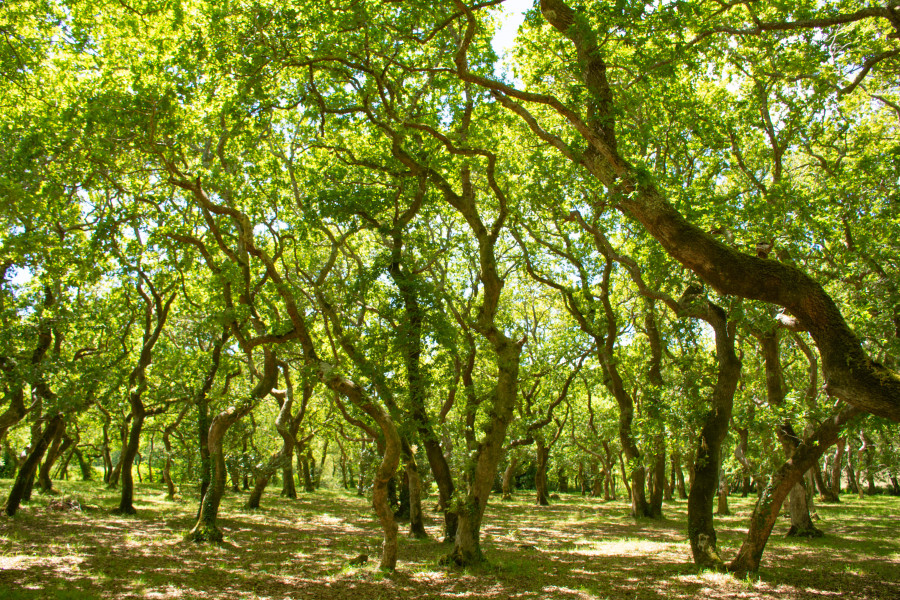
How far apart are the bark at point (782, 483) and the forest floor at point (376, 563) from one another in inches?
14.8

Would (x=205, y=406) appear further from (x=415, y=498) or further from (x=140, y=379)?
(x=415, y=498)

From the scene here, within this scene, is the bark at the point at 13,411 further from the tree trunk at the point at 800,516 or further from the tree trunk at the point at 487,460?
the tree trunk at the point at 800,516

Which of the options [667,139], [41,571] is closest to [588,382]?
[667,139]

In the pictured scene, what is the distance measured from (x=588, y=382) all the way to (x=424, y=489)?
36.2 ft

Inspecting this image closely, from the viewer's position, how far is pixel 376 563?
1071cm

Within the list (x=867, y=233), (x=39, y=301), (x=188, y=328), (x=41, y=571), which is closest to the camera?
(x=41, y=571)

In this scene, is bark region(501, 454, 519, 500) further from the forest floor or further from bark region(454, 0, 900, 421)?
bark region(454, 0, 900, 421)

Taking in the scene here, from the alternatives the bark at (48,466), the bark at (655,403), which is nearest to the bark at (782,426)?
the bark at (655,403)

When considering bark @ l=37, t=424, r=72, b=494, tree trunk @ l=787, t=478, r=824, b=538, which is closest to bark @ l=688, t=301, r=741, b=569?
tree trunk @ l=787, t=478, r=824, b=538

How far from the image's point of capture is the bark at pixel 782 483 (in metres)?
8.45

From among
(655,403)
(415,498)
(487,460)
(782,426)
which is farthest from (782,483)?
(415,498)

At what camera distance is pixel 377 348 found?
35.0 feet

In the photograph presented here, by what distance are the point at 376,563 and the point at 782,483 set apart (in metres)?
7.32

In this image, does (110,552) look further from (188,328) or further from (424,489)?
(188,328)
